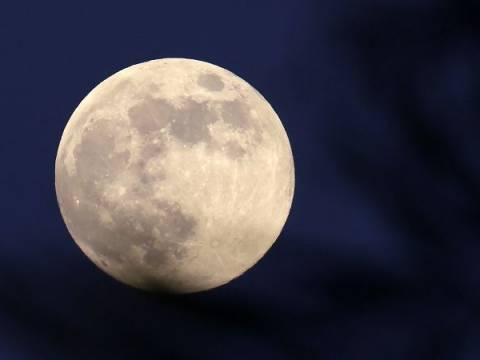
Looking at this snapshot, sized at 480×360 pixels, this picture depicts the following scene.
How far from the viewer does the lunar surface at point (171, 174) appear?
3.18m

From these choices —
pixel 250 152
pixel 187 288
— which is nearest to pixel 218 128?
pixel 250 152

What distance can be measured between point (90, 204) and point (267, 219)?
748mm

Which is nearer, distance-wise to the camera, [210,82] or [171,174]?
[171,174]

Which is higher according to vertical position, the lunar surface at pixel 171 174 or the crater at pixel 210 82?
the crater at pixel 210 82

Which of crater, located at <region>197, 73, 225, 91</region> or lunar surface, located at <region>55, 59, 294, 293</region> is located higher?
crater, located at <region>197, 73, 225, 91</region>

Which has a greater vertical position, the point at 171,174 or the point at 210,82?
the point at 210,82

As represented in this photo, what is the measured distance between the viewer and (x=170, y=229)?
3227 mm

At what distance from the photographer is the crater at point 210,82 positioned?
3.36 metres

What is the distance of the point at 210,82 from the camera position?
11.1 feet

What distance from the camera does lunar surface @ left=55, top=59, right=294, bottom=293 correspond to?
10.4 ft

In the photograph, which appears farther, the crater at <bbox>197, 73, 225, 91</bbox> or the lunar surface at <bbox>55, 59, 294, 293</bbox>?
the crater at <bbox>197, 73, 225, 91</bbox>

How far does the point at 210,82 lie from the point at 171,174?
47cm

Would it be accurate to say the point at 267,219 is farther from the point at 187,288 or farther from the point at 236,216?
the point at 187,288

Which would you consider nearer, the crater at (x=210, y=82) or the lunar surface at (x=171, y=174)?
the lunar surface at (x=171, y=174)
